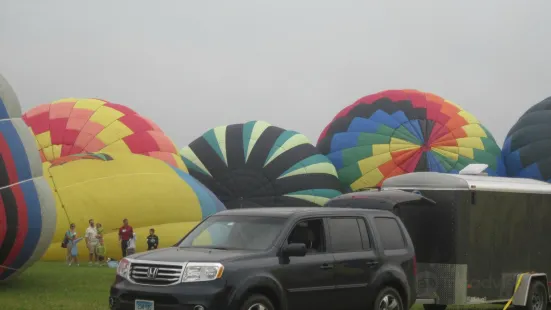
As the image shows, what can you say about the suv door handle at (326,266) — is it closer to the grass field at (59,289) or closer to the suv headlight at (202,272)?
the suv headlight at (202,272)

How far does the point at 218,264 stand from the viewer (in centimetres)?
1007

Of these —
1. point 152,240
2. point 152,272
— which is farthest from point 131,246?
point 152,272

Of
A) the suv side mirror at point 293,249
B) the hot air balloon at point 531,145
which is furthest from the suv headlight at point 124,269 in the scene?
the hot air balloon at point 531,145

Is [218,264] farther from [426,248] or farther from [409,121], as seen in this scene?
[409,121]

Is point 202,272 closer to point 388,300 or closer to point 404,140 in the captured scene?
point 388,300

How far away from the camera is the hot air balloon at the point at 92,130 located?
29047 mm

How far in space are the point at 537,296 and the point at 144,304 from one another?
27.7 feet

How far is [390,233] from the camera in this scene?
12.7m

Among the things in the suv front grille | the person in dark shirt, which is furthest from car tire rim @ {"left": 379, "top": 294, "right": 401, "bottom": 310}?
the person in dark shirt

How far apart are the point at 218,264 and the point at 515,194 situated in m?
7.57

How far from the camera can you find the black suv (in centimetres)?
1005

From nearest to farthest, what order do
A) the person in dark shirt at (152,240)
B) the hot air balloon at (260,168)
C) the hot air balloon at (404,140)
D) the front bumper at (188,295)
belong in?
the front bumper at (188,295) → the person in dark shirt at (152,240) → the hot air balloon at (260,168) → the hot air balloon at (404,140)

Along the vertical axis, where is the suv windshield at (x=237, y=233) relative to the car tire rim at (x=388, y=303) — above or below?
above

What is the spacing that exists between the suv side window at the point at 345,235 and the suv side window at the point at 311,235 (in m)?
0.17
